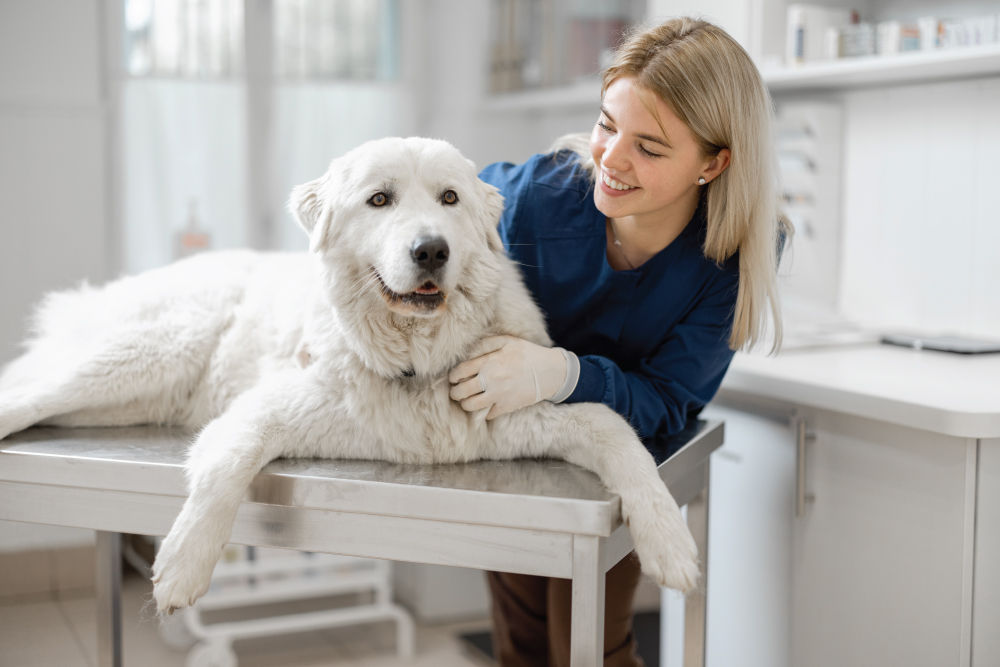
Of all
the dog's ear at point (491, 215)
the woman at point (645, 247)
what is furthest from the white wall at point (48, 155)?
the dog's ear at point (491, 215)

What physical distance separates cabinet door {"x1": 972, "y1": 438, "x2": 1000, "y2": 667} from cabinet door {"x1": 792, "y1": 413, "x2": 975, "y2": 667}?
0.02 metres

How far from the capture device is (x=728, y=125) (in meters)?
1.59

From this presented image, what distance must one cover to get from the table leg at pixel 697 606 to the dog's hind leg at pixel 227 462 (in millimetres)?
759

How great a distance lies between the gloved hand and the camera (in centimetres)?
146

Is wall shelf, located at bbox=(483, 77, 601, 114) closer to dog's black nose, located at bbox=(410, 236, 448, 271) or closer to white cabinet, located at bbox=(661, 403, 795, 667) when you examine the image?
white cabinet, located at bbox=(661, 403, 795, 667)

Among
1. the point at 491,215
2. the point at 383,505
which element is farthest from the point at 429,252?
the point at 383,505

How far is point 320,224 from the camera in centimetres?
151

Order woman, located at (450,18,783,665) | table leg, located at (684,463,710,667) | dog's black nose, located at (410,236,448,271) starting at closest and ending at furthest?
dog's black nose, located at (410,236,448,271) → woman, located at (450,18,783,665) → table leg, located at (684,463,710,667)

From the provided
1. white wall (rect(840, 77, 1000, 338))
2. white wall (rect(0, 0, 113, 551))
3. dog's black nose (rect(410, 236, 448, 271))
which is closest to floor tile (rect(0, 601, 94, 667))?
white wall (rect(0, 0, 113, 551))

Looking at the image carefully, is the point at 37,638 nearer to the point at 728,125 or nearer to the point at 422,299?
the point at 422,299

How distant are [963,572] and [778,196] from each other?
2.39 feet

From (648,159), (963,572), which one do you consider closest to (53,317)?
(648,159)

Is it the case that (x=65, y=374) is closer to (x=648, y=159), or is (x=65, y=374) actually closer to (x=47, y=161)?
(x=648, y=159)

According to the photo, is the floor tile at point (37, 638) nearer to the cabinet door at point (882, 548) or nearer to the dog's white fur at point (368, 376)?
the dog's white fur at point (368, 376)
